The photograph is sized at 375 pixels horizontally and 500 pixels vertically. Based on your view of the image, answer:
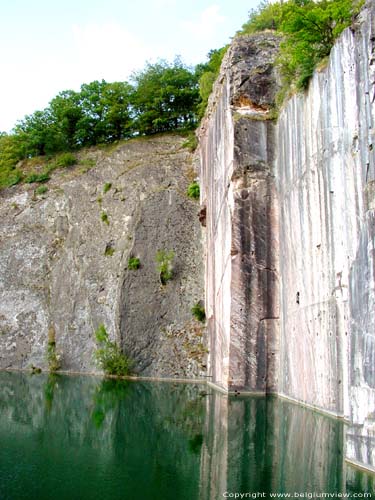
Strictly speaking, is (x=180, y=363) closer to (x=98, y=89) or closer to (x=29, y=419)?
(x=29, y=419)

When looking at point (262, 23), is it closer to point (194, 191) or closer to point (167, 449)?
point (194, 191)

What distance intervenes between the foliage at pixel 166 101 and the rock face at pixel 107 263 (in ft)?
6.61

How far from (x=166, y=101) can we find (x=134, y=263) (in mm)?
17736

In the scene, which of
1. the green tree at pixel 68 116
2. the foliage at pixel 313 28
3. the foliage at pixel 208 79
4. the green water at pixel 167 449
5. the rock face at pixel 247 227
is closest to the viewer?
the green water at pixel 167 449

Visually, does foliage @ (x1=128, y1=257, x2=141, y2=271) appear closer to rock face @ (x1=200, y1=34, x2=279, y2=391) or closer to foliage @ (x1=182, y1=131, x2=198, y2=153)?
rock face @ (x1=200, y1=34, x2=279, y2=391)

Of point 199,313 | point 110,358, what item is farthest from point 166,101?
point 110,358

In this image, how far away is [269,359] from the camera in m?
24.1

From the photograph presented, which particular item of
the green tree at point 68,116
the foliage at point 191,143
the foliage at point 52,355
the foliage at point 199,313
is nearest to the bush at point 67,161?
the green tree at point 68,116

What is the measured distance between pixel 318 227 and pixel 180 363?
15.9 meters

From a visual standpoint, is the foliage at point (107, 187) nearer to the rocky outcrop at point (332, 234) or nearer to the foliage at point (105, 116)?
the foliage at point (105, 116)

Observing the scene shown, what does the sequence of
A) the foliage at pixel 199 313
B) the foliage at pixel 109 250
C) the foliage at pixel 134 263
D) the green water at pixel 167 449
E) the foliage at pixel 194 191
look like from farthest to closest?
the foliage at pixel 194 191 < the foliage at pixel 109 250 < the foliage at pixel 134 263 < the foliage at pixel 199 313 < the green water at pixel 167 449

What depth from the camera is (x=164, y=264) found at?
35.6 m

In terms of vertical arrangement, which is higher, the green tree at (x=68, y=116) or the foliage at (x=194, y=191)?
the green tree at (x=68, y=116)

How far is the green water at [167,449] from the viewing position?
10.0 m
